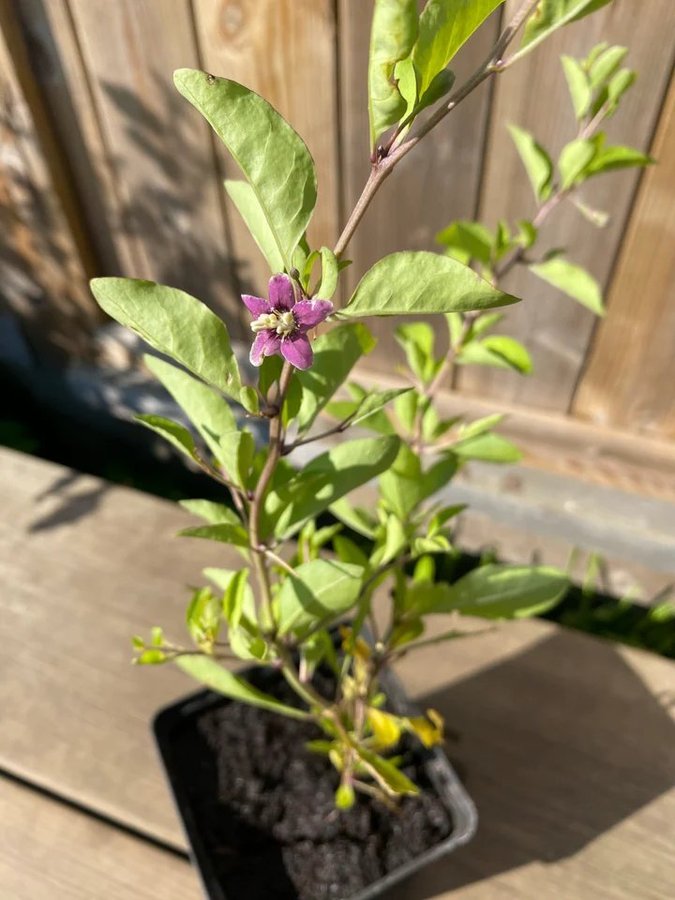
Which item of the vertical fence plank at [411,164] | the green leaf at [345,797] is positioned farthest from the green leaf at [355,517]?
the vertical fence plank at [411,164]

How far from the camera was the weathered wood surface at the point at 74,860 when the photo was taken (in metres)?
0.64

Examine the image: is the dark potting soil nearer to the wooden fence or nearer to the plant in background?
the plant in background

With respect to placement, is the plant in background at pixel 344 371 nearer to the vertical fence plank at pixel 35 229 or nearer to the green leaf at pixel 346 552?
the green leaf at pixel 346 552


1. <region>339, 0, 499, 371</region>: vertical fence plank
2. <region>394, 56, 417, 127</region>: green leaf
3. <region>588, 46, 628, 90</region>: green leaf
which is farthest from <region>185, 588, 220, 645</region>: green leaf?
<region>339, 0, 499, 371</region>: vertical fence plank

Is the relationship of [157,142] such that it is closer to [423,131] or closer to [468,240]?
[468,240]

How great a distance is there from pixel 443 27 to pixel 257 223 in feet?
0.39

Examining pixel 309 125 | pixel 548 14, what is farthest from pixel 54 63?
pixel 548 14

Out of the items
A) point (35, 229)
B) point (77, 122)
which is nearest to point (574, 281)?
point (77, 122)

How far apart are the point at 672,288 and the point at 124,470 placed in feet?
3.51

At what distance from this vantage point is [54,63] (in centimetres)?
97

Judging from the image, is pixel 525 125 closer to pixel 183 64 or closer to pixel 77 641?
pixel 183 64

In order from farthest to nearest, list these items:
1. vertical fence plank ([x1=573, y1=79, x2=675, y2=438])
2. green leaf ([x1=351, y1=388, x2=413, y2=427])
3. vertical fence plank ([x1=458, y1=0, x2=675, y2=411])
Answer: vertical fence plank ([x1=573, y1=79, x2=675, y2=438]), vertical fence plank ([x1=458, y1=0, x2=675, y2=411]), green leaf ([x1=351, y1=388, x2=413, y2=427])

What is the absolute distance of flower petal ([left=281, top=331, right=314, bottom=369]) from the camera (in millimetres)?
267

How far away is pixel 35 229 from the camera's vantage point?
46.4 inches
